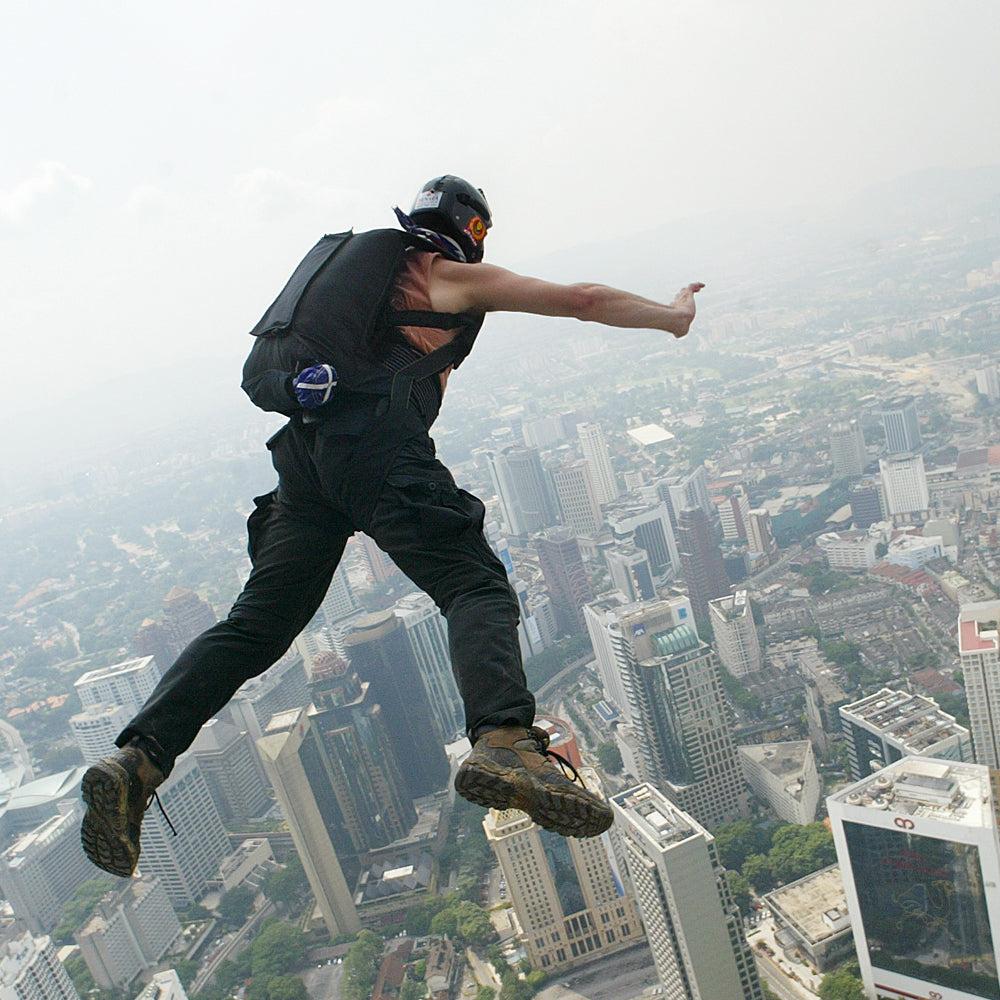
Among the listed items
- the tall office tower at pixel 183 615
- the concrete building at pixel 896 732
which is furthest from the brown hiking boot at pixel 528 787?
the tall office tower at pixel 183 615

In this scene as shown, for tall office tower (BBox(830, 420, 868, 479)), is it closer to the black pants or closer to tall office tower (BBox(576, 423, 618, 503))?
tall office tower (BBox(576, 423, 618, 503))

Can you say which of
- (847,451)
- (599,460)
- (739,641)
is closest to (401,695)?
(739,641)

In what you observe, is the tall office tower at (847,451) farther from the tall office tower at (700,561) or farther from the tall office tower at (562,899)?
the tall office tower at (562,899)

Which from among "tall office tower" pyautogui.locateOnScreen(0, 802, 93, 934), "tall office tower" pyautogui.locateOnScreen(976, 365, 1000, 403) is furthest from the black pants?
"tall office tower" pyautogui.locateOnScreen(976, 365, 1000, 403)

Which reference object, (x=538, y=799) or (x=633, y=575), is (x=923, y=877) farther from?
(x=633, y=575)

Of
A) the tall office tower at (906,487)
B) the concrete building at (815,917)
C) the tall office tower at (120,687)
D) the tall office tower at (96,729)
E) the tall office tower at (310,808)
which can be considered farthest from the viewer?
the tall office tower at (906,487)

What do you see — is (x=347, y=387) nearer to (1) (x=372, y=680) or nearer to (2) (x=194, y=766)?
(1) (x=372, y=680)

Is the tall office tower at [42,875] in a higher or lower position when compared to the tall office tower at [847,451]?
lower
